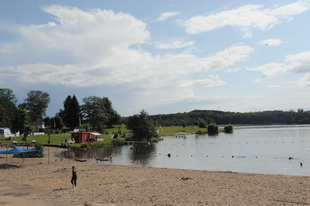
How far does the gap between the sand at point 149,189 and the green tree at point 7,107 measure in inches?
3541

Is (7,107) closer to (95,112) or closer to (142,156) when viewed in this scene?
(95,112)

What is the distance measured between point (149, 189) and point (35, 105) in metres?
130

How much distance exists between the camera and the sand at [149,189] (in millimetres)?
20812

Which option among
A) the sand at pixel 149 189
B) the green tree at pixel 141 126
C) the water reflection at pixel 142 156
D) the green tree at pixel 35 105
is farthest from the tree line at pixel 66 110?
the sand at pixel 149 189

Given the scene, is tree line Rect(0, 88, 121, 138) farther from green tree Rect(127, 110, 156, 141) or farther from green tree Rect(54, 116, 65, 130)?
green tree Rect(127, 110, 156, 141)

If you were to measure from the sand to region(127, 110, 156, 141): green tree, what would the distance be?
60.9 metres

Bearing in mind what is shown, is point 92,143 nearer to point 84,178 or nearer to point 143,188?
point 84,178

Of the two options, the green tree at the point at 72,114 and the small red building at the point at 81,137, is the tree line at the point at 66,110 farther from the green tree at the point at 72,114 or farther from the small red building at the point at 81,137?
the small red building at the point at 81,137

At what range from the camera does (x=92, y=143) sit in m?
78.4

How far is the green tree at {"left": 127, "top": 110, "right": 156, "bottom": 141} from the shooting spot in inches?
3744

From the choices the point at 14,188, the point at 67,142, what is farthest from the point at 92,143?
the point at 14,188

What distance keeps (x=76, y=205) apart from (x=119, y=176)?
532 inches

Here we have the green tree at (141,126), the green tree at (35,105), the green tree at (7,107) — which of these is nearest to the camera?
the green tree at (141,126)

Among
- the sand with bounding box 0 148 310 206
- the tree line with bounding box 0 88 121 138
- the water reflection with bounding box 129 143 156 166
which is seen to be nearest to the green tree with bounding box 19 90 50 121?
the tree line with bounding box 0 88 121 138
